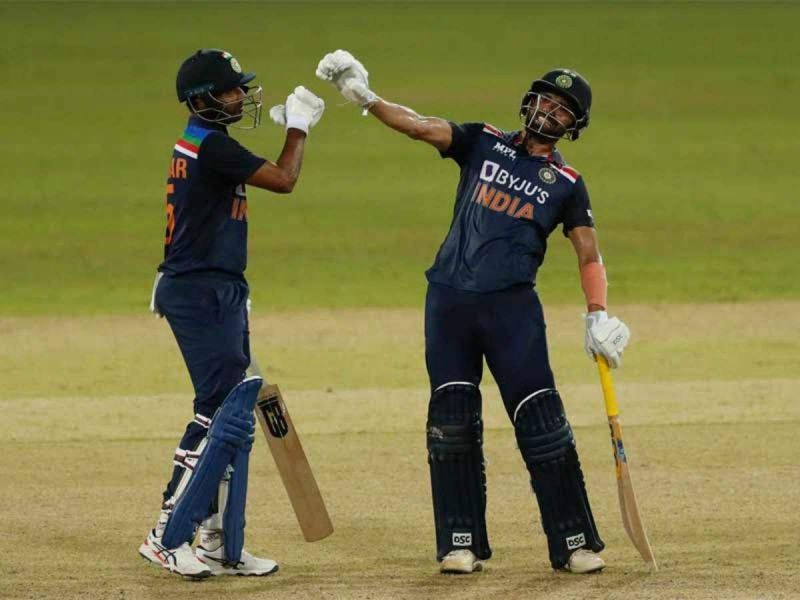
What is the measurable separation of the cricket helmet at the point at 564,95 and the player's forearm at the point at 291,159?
85 cm

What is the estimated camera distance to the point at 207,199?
21.1 ft

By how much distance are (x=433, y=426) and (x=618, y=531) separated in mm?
1170

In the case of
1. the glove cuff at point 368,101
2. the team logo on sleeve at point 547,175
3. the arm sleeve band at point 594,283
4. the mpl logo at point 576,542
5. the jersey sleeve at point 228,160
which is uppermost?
the glove cuff at point 368,101

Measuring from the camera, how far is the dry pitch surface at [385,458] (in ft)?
21.1

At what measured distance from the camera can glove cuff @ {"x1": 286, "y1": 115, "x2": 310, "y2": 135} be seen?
21.3ft

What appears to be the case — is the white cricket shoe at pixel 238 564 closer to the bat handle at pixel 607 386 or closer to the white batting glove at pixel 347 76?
the bat handle at pixel 607 386

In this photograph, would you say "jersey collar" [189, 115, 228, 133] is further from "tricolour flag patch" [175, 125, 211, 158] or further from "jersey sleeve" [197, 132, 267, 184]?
"jersey sleeve" [197, 132, 267, 184]

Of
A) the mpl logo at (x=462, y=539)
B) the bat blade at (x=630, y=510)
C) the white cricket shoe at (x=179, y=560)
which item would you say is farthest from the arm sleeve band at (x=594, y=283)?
the white cricket shoe at (x=179, y=560)

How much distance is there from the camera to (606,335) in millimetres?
6473

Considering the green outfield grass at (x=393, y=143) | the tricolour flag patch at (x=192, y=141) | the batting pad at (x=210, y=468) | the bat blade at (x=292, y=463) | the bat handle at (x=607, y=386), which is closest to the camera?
the batting pad at (x=210, y=468)

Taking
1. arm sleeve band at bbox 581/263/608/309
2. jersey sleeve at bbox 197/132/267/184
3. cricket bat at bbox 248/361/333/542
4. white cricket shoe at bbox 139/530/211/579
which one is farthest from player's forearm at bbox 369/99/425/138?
white cricket shoe at bbox 139/530/211/579

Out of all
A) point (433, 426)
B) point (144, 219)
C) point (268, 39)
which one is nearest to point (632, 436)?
point (433, 426)

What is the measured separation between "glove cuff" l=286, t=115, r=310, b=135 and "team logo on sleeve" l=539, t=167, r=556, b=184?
2.95 ft

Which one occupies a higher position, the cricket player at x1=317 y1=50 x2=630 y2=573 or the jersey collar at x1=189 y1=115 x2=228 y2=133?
the jersey collar at x1=189 y1=115 x2=228 y2=133
